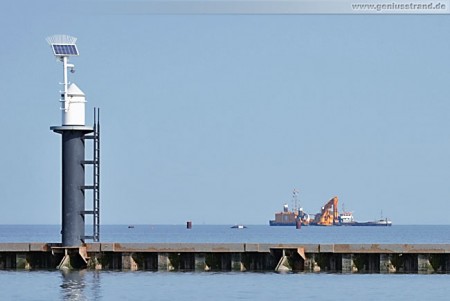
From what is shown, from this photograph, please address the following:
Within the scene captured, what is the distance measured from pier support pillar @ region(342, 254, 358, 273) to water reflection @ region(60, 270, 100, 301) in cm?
968

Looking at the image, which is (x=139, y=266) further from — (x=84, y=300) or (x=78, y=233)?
(x=84, y=300)

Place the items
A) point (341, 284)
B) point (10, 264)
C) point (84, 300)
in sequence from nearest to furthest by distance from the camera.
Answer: point (84, 300), point (341, 284), point (10, 264)

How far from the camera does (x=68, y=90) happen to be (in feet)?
184

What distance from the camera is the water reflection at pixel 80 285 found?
4844 cm

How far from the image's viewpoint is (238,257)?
2110 inches

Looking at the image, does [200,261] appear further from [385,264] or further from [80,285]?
[385,264]

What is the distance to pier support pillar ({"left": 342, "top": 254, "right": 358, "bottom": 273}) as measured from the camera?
174 feet

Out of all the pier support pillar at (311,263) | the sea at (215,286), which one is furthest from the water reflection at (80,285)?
the pier support pillar at (311,263)

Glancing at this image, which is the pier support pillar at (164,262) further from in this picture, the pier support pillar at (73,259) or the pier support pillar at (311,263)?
the pier support pillar at (311,263)

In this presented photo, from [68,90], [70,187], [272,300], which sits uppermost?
[68,90]

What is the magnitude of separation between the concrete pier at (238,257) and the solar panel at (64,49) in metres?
8.09

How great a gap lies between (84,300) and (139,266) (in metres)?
7.48

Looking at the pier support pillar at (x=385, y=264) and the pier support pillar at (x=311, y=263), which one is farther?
the pier support pillar at (x=311, y=263)

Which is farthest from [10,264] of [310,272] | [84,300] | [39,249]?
[310,272]
